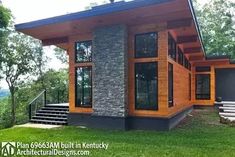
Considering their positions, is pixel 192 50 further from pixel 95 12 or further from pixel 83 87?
pixel 95 12

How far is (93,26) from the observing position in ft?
32.6

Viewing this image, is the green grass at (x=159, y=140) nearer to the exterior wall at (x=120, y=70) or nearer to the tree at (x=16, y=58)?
the exterior wall at (x=120, y=70)

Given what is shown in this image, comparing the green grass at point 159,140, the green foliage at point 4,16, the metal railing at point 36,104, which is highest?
the green foliage at point 4,16

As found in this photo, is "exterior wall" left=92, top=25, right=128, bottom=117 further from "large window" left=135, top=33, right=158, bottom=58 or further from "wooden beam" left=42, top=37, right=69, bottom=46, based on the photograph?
"wooden beam" left=42, top=37, right=69, bottom=46

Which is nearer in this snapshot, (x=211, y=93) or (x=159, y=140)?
(x=159, y=140)

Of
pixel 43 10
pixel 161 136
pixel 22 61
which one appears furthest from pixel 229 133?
pixel 43 10

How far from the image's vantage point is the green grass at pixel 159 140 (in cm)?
605

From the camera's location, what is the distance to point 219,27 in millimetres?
25781

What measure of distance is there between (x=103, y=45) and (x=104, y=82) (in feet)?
4.57

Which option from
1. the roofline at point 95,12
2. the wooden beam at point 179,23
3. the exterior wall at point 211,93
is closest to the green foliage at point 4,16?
the roofline at point 95,12

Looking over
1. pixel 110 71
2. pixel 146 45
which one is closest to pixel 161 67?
pixel 146 45

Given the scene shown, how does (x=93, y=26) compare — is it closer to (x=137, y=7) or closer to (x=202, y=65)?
(x=137, y=7)

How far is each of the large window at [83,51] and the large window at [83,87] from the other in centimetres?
38

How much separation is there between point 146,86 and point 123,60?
4.10ft
